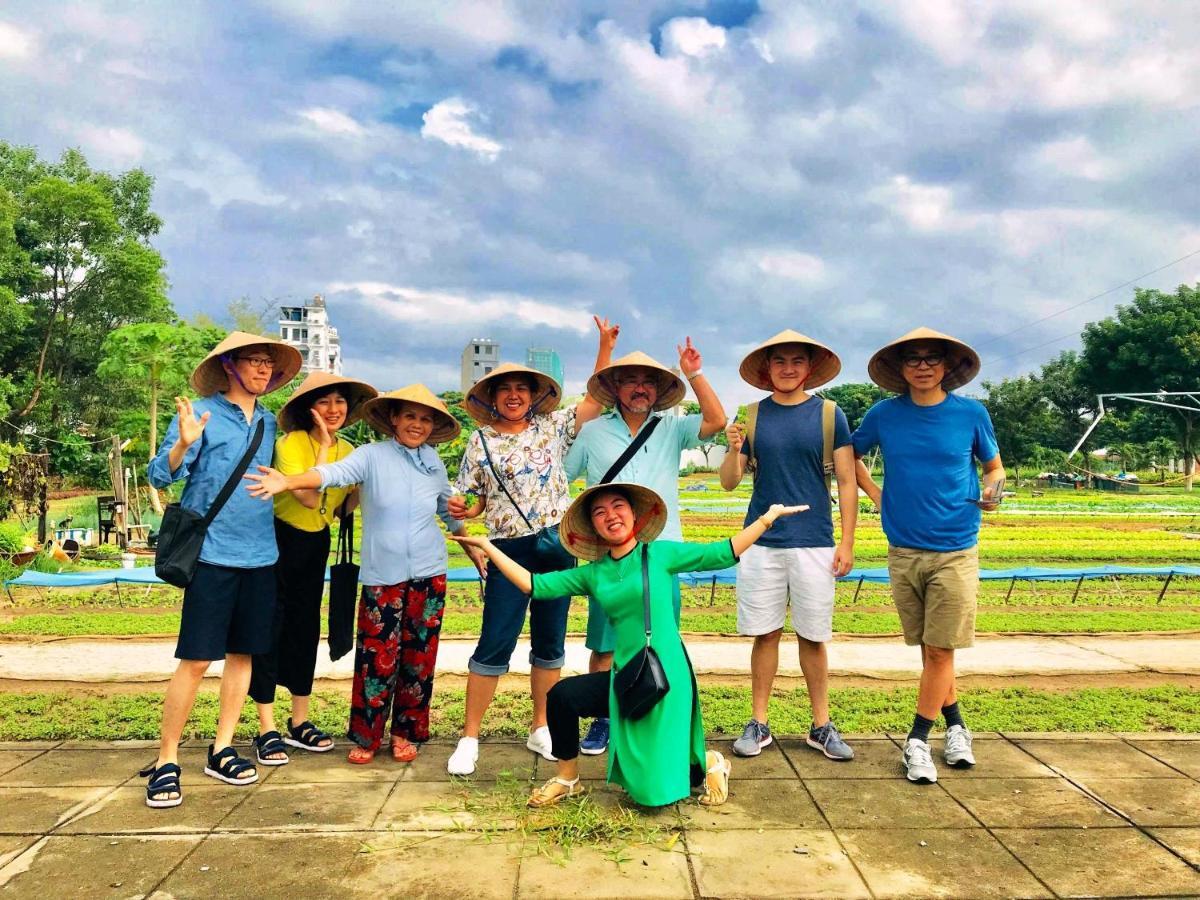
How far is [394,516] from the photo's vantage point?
4141mm

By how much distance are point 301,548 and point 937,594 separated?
3.04 meters

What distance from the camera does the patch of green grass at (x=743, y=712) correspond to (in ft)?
15.9

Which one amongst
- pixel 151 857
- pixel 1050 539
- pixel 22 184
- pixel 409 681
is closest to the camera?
pixel 151 857

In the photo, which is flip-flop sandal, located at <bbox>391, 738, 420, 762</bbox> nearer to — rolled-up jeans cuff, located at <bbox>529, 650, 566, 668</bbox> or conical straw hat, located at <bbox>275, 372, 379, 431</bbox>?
rolled-up jeans cuff, located at <bbox>529, 650, 566, 668</bbox>

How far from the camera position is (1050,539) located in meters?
18.9

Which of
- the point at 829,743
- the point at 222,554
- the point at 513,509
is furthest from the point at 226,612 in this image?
the point at 829,743

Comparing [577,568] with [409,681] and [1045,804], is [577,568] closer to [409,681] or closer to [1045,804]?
[409,681]

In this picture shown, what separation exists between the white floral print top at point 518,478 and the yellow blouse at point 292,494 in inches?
25.7

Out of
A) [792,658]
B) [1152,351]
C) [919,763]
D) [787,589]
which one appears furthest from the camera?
[1152,351]

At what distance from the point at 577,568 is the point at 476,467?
726 millimetres

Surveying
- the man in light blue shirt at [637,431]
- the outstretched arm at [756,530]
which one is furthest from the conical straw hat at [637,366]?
the outstretched arm at [756,530]

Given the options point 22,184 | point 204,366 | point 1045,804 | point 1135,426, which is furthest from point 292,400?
point 1135,426

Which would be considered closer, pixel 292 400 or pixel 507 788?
pixel 507 788

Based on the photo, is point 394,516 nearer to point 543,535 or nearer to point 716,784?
point 543,535
